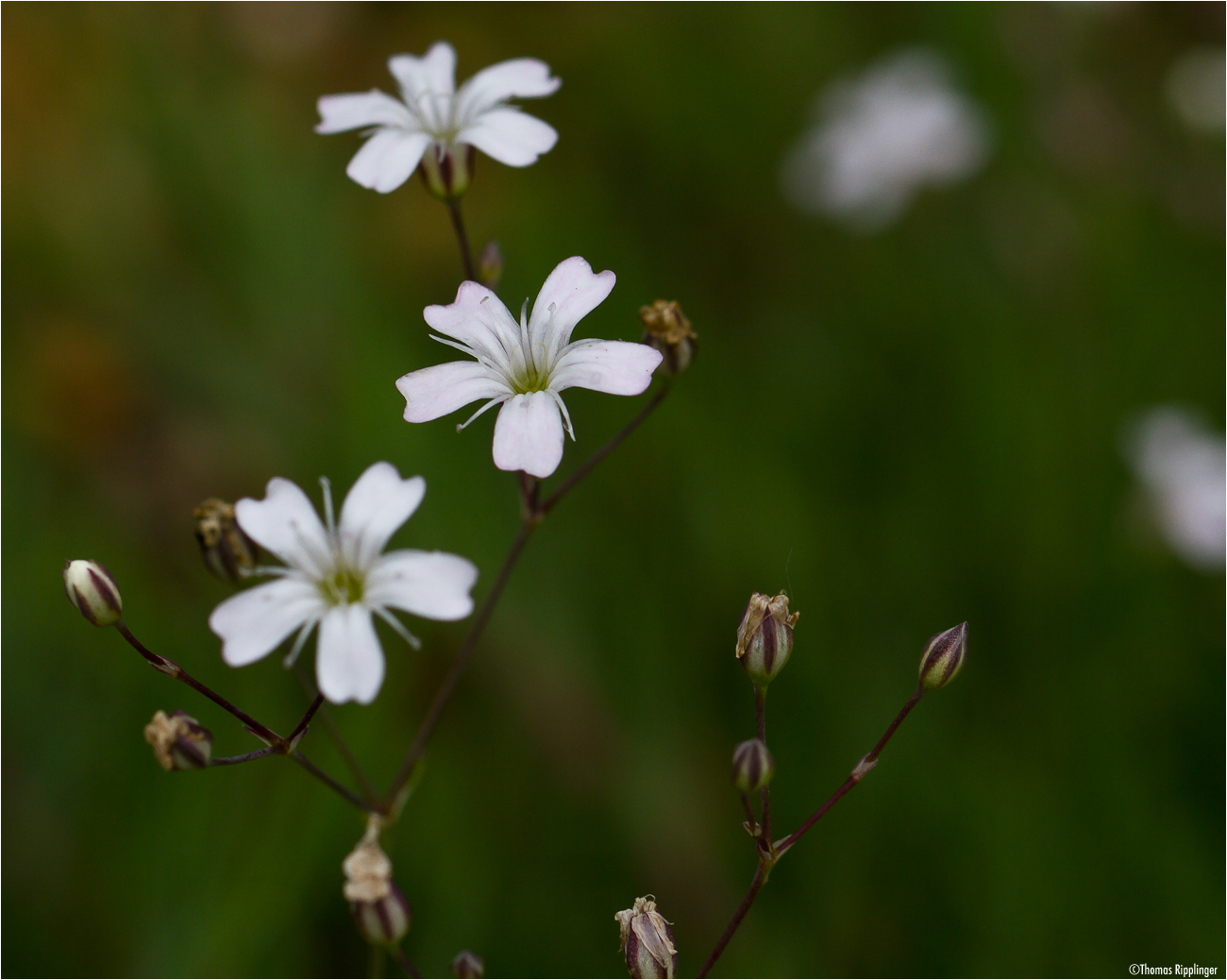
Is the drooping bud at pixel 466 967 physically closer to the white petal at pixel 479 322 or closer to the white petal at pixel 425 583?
the white petal at pixel 425 583

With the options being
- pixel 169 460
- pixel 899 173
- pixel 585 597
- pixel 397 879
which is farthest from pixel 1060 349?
pixel 169 460

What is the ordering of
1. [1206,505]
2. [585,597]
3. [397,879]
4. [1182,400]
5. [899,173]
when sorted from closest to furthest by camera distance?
1. [397,879]
2. [585,597]
3. [1206,505]
4. [1182,400]
5. [899,173]

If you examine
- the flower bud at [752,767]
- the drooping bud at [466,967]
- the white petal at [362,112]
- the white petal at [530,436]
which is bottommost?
the drooping bud at [466,967]

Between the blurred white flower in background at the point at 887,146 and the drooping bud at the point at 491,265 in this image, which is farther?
the blurred white flower in background at the point at 887,146

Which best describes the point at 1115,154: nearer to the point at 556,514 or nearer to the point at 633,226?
the point at 633,226

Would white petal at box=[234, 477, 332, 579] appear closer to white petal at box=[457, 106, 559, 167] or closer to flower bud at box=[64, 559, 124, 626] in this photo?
flower bud at box=[64, 559, 124, 626]

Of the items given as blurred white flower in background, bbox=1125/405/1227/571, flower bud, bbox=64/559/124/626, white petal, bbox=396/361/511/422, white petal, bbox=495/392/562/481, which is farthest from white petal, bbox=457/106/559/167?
blurred white flower in background, bbox=1125/405/1227/571

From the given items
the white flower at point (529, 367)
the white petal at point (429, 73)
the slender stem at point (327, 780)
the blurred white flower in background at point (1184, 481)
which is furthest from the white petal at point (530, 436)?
the blurred white flower in background at point (1184, 481)
